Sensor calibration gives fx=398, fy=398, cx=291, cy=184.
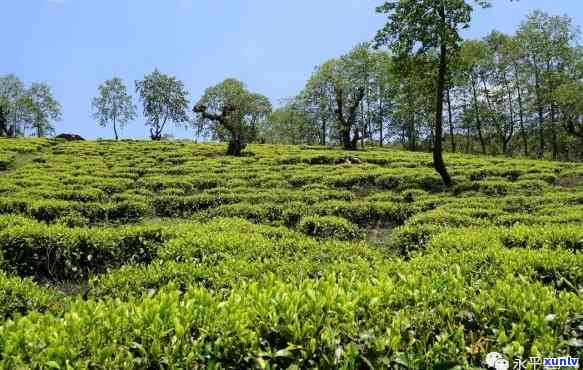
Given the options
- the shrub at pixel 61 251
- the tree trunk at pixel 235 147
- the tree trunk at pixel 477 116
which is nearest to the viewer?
the shrub at pixel 61 251

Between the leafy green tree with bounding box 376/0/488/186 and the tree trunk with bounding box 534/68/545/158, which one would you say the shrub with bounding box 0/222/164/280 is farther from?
the tree trunk with bounding box 534/68/545/158

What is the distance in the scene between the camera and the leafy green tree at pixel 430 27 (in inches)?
768

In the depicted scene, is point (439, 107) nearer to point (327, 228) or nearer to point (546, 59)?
point (327, 228)

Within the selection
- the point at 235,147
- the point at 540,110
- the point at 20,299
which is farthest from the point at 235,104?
the point at 20,299

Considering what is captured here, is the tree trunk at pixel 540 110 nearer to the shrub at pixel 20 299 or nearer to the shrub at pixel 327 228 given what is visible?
the shrub at pixel 327 228

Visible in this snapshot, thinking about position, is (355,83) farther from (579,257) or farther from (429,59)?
(579,257)

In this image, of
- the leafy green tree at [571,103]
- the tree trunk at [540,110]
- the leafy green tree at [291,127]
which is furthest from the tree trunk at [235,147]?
the leafy green tree at [291,127]

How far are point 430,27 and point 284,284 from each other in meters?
19.2

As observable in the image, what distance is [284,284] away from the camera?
14.9 ft

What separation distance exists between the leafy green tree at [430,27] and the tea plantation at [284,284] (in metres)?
7.80

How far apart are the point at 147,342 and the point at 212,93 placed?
244 feet

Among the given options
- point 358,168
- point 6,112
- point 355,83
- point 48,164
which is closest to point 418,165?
point 358,168

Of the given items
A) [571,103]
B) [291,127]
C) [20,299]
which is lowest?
[20,299]

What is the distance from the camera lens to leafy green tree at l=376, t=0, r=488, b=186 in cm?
1952
